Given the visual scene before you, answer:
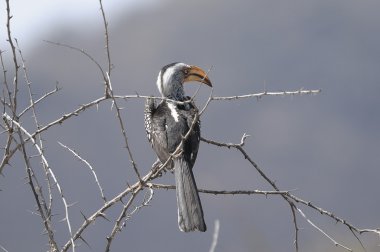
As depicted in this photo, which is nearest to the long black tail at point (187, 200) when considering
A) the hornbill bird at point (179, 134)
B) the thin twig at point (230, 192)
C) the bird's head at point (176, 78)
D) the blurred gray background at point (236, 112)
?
the hornbill bird at point (179, 134)

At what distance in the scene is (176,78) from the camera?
22.9 ft

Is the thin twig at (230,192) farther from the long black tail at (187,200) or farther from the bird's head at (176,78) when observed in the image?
the bird's head at (176,78)

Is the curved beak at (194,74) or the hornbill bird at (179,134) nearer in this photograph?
the hornbill bird at (179,134)

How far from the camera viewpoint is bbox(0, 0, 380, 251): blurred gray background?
85.1 m

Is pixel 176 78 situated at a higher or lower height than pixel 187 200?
higher

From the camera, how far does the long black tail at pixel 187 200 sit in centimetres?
552

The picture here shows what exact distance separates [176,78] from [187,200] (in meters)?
1.50

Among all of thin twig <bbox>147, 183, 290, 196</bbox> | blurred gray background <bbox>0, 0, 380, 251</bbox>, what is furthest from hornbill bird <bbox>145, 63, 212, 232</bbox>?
blurred gray background <bbox>0, 0, 380, 251</bbox>

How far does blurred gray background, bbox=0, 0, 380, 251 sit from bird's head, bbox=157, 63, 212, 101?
6408 centimetres

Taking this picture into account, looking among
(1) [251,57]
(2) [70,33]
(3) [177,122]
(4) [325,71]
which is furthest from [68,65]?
(3) [177,122]

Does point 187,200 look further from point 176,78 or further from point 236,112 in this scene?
point 236,112

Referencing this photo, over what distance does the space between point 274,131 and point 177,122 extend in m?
90.0

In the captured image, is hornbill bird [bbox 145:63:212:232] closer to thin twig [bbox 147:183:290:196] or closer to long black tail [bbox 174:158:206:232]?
long black tail [bbox 174:158:206:232]

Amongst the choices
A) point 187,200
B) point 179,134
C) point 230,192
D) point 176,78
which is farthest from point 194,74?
point 230,192
